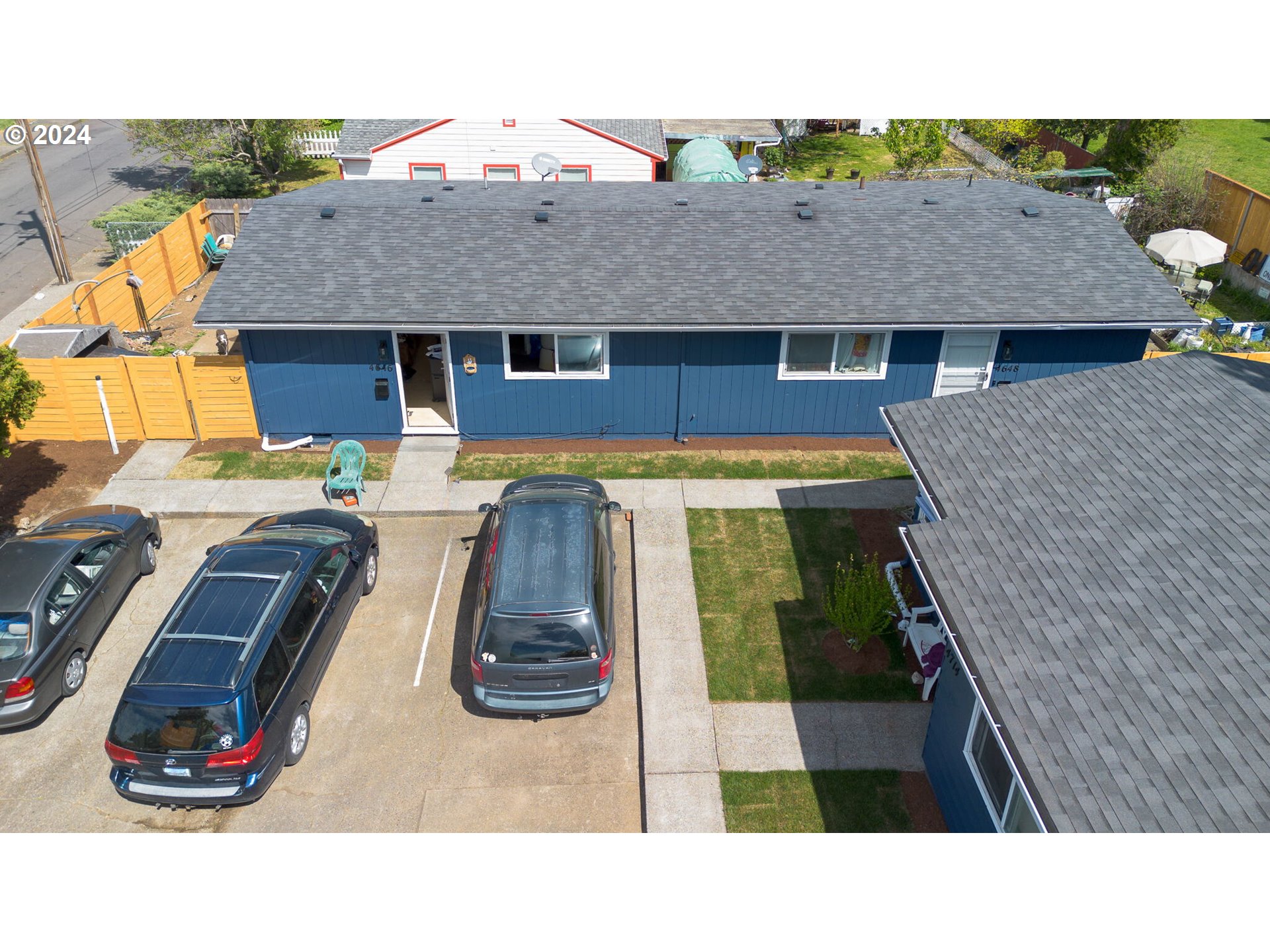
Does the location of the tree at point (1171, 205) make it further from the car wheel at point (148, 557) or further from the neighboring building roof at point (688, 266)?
the car wheel at point (148, 557)

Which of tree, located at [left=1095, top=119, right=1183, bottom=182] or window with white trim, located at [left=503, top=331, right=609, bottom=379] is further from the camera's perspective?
tree, located at [left=1095, top=119, right=1183, bottom=182]

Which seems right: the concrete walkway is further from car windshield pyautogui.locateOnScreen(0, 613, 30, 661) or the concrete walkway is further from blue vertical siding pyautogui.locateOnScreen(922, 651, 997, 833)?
car windshield pyautogui.locateOnScreen(0, 613, 30, 661)

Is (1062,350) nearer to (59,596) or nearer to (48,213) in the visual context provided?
(59,596)

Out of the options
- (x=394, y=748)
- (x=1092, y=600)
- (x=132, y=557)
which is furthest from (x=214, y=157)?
(x=1092, y=600)

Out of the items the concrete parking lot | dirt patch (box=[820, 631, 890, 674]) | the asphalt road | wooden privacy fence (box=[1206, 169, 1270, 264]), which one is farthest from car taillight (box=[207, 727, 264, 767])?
wooden privacy fence (box=[1206, 169, 1270, 264])

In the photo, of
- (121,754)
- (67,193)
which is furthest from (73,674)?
(67,193)

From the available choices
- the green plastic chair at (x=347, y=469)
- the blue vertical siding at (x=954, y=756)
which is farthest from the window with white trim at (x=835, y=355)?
the green plastic chair at (x=347, y=469)
